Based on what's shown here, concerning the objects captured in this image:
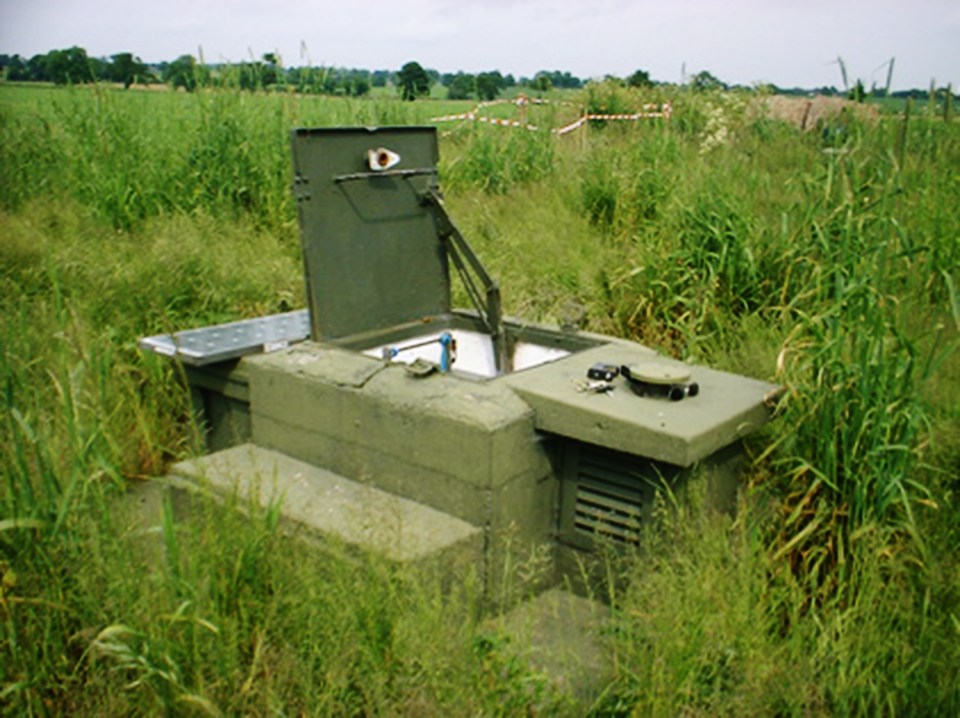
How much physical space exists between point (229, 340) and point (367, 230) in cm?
77

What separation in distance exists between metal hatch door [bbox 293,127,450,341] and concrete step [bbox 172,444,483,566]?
0.70m

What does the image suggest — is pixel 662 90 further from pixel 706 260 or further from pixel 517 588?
pixel 517 588

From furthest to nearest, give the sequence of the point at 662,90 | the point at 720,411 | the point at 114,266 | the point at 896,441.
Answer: the point at 662,90
the point at 114,266
the point at 720,411
the point at 896,441

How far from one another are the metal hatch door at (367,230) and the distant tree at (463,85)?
636 centimetres

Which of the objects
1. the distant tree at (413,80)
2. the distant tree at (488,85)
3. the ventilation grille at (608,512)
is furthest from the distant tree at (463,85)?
the ventilation grille at (608,512)

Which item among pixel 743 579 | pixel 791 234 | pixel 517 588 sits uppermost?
pixel 791 234

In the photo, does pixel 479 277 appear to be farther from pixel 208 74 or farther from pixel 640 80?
pixel 640 80

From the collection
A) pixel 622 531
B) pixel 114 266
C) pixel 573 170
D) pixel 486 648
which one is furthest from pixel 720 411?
pixel 573 170

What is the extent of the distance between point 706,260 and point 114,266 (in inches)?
129

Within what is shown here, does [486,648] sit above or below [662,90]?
below

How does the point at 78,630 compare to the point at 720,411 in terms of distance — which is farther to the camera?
the point at 720,411

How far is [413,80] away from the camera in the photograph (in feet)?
29.1

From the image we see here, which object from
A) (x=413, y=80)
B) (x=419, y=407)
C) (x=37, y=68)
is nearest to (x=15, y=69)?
(x=37, y=68)

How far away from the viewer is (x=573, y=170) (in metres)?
7.36
